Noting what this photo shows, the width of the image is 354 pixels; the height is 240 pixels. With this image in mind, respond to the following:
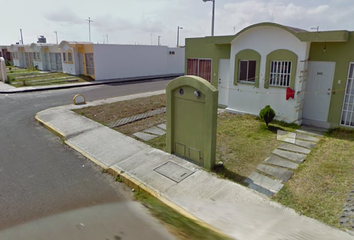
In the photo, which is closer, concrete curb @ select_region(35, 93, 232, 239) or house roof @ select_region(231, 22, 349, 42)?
concrete curb @ select_region(35, 93, 232, 239)

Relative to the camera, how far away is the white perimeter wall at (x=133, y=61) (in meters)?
23.8

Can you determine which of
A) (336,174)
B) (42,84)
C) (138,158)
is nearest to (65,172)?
(138,158)

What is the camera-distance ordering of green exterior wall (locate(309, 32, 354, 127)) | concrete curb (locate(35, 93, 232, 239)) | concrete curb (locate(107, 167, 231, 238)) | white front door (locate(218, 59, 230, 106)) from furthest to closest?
white front door (locate(218, 59, 230, 106)) < green exterior wall (locate(309, 32, 354, 127)) < concrete curb (locate(107, 167, 231, 238)) < concrete curb (locate(35, 93, 232, 239))

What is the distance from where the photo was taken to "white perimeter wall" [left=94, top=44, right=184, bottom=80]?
23.8 meters

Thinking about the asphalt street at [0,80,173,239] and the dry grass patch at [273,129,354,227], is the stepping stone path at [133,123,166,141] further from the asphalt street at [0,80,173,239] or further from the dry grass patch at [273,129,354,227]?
the dry grass patch at [273,129,354,227]

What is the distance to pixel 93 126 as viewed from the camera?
9555mm

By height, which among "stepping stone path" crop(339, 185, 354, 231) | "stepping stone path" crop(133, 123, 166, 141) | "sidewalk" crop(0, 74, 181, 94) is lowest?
"stepping stone path" crop(339, 185, 354, 231)

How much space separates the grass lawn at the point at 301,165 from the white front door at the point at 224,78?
150 centimetres

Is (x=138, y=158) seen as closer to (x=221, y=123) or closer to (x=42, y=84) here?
(x=221, y=123)

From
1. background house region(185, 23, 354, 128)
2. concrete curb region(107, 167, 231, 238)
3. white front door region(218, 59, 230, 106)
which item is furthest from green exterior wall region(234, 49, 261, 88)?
concrete curb region(107, 167, 231, 238)

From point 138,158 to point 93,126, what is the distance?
358 centimetres

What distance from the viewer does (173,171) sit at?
601cm

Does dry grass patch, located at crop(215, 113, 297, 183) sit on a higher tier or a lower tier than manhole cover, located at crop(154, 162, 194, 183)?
higher

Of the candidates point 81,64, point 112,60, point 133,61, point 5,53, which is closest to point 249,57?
point 112,60
